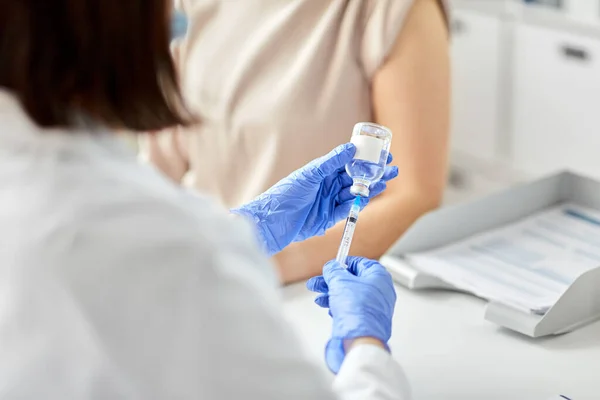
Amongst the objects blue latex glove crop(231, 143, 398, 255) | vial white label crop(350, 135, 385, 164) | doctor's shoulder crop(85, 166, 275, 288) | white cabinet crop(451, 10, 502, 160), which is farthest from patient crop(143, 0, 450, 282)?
white cabinet crop(451, 10, 502, 160)

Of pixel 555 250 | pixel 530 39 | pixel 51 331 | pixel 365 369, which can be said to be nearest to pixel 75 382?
pixel 51 331

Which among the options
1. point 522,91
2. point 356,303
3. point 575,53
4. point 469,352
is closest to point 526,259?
point 469,352

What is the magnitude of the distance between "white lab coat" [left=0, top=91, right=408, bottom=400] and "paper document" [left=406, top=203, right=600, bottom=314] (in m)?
0.61

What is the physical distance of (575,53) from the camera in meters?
2.41

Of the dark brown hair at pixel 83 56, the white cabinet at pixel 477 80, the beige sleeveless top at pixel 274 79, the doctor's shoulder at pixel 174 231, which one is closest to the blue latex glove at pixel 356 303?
the doctor's shoulder at pixel 174 231

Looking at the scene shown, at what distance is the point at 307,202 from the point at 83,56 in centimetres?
62

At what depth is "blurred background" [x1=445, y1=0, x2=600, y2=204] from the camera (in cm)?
242

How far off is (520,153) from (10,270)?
2181 mm

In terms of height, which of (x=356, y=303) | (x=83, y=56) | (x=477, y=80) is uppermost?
(x=83, y=56)

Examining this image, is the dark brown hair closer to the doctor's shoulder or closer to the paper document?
the doctor's shoulder

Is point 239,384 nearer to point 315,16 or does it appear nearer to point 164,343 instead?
point 164,343

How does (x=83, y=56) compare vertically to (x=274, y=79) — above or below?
above

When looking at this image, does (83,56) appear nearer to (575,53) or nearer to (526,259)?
A: (526,259)

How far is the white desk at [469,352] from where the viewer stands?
1046mm
